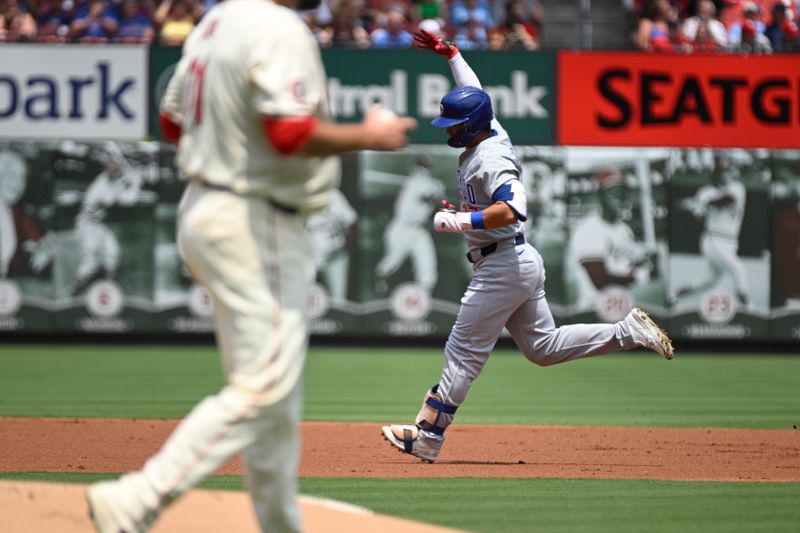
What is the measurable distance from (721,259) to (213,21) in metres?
16.3

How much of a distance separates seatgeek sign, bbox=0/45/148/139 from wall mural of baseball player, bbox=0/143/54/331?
439 millimetres

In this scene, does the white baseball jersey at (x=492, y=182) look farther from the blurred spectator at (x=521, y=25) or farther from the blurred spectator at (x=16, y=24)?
the blurred spectator at (x=16, y=24)

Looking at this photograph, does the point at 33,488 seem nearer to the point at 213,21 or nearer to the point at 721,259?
the point at 213,21

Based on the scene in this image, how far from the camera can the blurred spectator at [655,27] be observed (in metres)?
20.4

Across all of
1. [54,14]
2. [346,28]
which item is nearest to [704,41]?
[346,28]

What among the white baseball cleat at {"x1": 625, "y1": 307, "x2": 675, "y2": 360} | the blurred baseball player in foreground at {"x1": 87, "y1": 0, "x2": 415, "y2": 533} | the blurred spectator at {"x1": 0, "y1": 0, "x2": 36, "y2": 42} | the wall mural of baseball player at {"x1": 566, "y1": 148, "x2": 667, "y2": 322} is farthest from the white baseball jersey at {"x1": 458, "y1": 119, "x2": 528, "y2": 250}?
the blurred spectator at {"x1": 0, "y1": 0, "x2": 36, "y2": 42}

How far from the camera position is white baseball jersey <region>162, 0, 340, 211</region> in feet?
14.7

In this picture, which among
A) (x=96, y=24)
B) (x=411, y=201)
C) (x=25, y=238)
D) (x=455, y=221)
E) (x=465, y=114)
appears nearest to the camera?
(x=455, y=221)

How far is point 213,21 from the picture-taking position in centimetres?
473

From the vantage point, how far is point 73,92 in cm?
1989

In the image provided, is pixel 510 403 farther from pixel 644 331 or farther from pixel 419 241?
pixel 419 241

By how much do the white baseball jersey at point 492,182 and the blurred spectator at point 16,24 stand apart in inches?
517

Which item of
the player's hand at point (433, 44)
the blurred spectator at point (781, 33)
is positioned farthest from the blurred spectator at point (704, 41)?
the player's hand at point (433, 44)

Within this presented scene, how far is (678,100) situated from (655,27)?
1.42m
